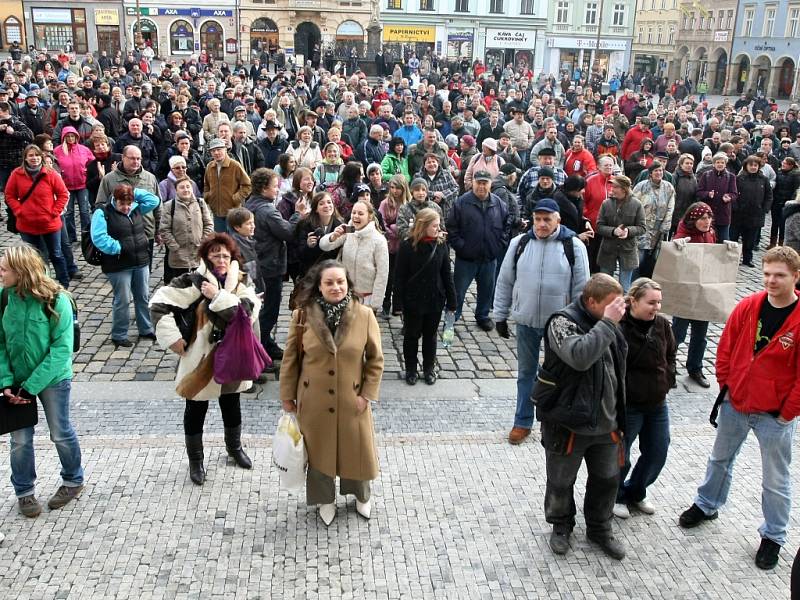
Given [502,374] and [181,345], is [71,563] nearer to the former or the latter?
[181,345]

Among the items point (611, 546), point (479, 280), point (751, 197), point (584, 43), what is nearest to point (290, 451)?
point (611, 546)

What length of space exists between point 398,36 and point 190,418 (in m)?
58.8

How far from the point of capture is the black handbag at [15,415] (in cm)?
494

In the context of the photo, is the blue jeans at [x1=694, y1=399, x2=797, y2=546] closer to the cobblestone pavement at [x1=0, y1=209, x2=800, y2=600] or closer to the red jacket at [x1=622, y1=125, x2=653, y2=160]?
the cobblestone pavement at [x1=0, y1=209, x2=800, y2=600]

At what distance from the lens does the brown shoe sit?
646cm

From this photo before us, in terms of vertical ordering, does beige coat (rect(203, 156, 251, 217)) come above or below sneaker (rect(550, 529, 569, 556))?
above

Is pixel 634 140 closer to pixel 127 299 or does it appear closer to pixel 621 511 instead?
pixel 127 299

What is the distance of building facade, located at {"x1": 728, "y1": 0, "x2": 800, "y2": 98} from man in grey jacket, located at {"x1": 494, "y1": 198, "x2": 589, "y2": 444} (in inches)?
2119

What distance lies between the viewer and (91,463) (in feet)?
19.4

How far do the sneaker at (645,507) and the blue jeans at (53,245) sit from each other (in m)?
7.61

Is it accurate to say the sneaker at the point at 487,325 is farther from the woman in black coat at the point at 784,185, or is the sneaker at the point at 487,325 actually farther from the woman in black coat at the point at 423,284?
the woman in black coat at the point at 784,185

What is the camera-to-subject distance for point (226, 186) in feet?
33.8

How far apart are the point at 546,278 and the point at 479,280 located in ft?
10.2

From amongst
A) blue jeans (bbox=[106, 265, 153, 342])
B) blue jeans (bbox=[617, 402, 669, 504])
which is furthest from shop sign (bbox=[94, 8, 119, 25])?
blue jeans (bbox=[617, 402, 669, 504])
